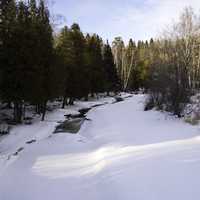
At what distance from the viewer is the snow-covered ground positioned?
6.64 meters

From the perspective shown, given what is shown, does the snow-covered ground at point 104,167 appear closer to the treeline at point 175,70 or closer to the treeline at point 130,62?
the treeline at point 175,70

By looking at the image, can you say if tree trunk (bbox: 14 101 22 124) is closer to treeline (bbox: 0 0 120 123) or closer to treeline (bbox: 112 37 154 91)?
treeline (bbox: 0 0 120 123)

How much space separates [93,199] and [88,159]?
365 centimetres

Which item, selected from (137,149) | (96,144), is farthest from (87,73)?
(137,149)

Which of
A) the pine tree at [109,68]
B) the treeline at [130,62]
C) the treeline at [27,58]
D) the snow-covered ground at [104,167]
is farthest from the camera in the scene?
the treeline at [130,62]

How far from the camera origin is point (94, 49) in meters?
45.2

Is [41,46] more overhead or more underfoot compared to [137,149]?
more overhead

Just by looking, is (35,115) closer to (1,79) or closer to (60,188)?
(1,79)

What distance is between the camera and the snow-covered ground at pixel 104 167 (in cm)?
664

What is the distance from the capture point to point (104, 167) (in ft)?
28.1

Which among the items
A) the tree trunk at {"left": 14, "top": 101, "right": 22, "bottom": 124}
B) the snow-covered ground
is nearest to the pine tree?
the tree trunk at {"left": 14, "top": 101, "right": 22, "bottom": 124}

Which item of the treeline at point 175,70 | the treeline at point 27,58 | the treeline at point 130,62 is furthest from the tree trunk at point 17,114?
the treeline at point 130,62

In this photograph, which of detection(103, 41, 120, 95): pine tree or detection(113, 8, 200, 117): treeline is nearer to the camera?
detection(113, 8, 200, 117): treeline

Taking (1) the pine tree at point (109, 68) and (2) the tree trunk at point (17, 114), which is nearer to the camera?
(2) the tree trunk at point (17, 114)
